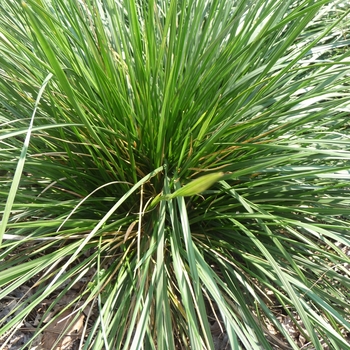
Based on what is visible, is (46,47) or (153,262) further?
(153,262)

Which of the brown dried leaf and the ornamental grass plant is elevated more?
the ornamental grass plant

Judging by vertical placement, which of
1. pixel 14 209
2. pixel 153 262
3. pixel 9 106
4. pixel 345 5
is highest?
pixel 345 5

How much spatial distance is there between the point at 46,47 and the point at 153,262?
714mm

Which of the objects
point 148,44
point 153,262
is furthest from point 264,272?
point 148,44

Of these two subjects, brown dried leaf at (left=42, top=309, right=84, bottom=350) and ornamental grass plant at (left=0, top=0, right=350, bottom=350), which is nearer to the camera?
ornamental grass plant at (left=0, top=0, right=350, bottom=350)

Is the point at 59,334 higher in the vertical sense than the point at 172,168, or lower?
lower

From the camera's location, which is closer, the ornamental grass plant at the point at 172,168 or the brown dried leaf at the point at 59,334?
the ornamental grass plant at the point at 172,168

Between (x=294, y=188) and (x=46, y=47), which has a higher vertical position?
(x=46, y=47)

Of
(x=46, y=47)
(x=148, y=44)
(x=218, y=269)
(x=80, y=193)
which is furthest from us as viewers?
(x=218, y=269)

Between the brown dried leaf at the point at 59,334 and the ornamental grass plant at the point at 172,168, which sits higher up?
the ornamental grass plant at the point at 172,168

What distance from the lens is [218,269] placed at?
154 centimetres

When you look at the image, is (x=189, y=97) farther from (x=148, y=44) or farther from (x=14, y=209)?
(x=14, y=209)

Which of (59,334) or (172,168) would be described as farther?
(59,334)

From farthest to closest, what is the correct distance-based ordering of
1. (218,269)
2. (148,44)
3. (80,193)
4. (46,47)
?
(218,269), (80,193), (148,44), (46,47)
